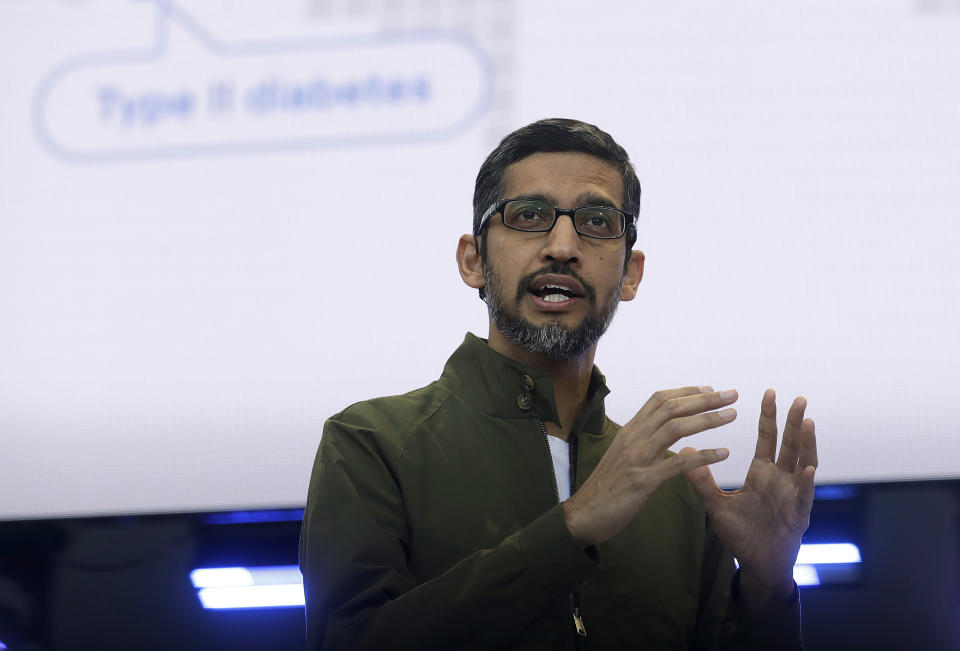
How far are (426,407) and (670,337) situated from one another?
0.98 m

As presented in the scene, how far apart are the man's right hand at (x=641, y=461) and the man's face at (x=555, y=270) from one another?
1.14ft

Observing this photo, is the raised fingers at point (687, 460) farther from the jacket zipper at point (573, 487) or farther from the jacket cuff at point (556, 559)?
the jacket zipper at point (573, 487)

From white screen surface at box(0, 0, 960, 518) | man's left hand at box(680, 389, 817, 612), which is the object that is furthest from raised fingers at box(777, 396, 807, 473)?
white screen surface at box(0, 0, 960, 518)

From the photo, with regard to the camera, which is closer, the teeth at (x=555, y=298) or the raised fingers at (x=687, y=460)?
the raised fingers at (x=687, y=460)

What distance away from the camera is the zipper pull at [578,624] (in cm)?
156

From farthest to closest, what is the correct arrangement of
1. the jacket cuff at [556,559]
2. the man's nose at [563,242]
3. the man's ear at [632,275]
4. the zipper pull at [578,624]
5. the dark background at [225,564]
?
the dark background at [225,564] → the man's ear at [632,275] → the man's nose at [563,242] → the zipper pull at [578,624] → the jacket cuff at [556,559]

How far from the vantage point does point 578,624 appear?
1572mm

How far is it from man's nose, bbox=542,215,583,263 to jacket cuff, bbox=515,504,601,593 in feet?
1.81

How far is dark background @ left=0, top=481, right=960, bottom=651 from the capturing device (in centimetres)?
250

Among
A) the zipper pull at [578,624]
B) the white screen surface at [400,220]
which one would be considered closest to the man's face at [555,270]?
the zipper pull at [578,624]

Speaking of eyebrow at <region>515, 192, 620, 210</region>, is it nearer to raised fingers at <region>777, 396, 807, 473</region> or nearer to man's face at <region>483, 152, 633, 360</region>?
man's face at <region>483, 152, 633, 360</region>

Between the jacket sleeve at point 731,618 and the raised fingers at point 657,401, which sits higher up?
the raised fingers at point 657,401

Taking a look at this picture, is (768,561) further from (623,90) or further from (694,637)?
(623,90)

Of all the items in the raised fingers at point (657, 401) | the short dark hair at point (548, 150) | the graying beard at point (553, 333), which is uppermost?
the short dark hair at point (548, 150)
